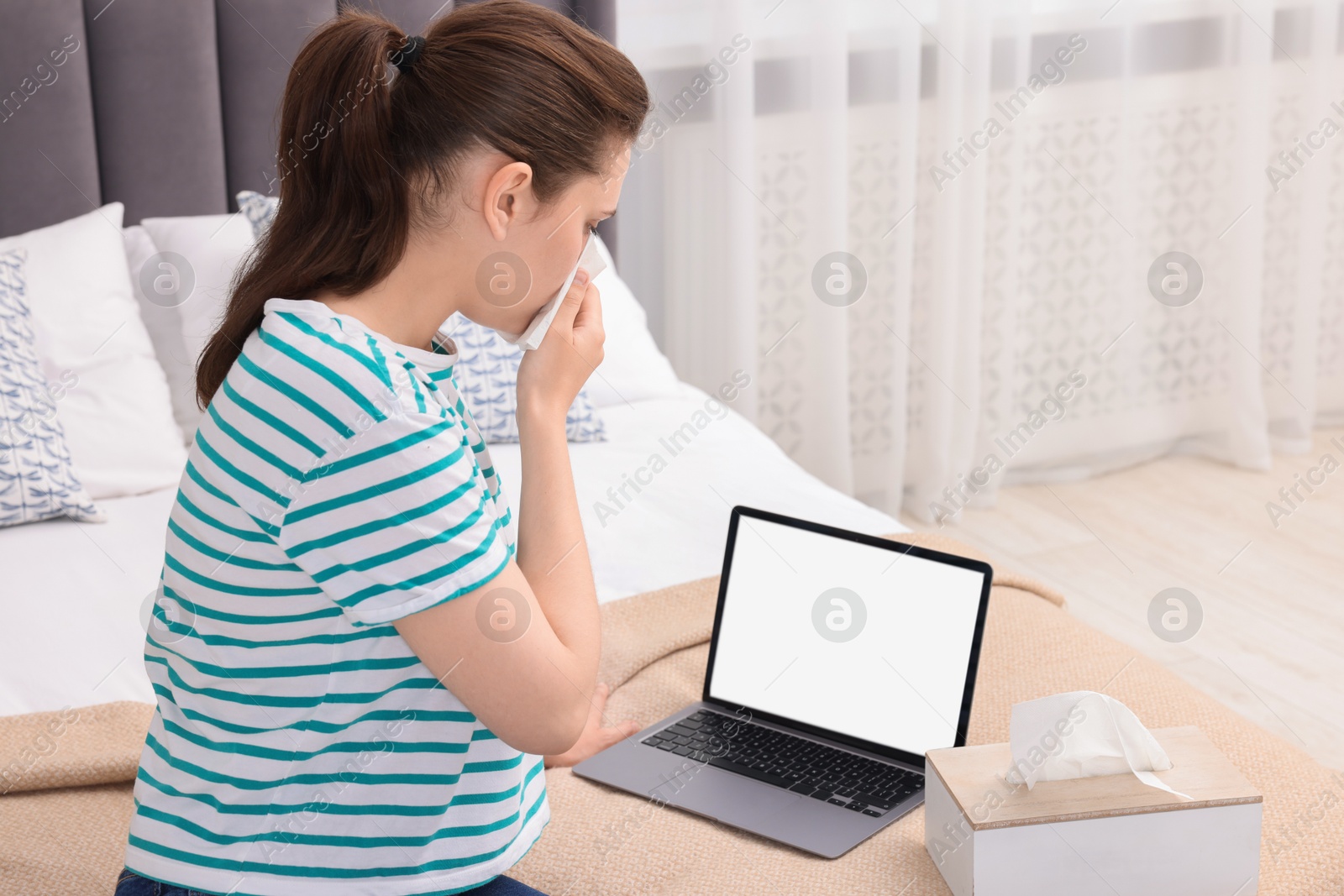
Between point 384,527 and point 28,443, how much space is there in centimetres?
114

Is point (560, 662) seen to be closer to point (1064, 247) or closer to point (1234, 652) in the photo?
point (1234, 652)

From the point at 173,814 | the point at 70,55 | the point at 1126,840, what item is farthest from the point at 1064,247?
the point at 173,814

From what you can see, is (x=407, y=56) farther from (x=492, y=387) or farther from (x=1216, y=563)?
(x=1216, y=563)

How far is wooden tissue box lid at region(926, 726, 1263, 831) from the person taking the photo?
2.76 ft

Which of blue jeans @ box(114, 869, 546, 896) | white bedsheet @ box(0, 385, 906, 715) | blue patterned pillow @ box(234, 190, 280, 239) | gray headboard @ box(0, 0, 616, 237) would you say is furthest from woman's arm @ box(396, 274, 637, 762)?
gray headboard @ box(0, 0, 616, 237)

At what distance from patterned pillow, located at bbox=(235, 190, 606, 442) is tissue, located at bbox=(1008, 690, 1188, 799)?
1.10m

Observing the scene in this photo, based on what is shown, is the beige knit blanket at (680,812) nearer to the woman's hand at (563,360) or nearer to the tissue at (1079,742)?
the tissue at (1079,742)

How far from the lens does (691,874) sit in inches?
37.1

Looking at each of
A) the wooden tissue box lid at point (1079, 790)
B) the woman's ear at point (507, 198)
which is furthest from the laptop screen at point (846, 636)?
the woman's ear at point (507, 198)

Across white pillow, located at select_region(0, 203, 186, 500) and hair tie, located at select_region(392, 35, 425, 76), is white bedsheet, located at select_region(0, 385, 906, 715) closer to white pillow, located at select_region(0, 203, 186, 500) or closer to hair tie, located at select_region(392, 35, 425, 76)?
white pillow, located at select_region(0, 203, 186, 500)

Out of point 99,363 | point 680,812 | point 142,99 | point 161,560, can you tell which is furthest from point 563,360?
point 142,99

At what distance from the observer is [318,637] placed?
77 cm

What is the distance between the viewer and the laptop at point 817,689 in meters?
1.04

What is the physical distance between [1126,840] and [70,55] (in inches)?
75.7
